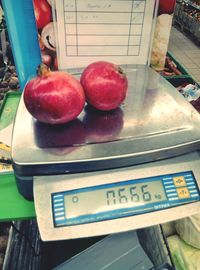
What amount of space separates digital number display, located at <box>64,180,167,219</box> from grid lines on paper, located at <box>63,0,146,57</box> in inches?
18.8

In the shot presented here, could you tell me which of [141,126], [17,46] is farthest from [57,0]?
[141,126]

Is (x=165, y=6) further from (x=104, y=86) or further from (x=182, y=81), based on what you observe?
(x=104, y=86)

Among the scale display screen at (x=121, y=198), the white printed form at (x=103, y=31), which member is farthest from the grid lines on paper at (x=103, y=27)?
the scale display screen at (x=121, y=198)

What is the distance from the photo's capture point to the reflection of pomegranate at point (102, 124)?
53 centimetres

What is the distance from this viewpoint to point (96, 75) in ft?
1.85

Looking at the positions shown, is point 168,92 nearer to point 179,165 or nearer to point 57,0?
point 179,165

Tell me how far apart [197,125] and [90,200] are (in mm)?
256

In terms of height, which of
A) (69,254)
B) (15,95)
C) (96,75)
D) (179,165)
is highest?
(96,75)

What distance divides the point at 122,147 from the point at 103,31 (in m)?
0.43

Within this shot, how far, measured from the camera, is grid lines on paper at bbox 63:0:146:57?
75 centimetres

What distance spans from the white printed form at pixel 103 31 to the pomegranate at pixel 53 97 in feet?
0.99

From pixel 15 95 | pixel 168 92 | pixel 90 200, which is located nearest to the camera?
pixel 90 200

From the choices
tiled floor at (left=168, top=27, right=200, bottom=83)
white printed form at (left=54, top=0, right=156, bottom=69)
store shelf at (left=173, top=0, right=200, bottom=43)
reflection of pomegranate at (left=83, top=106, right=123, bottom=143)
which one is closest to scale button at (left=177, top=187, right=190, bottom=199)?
reflection of pomegranate at (left=83, top=106, right=123, bottom=143)

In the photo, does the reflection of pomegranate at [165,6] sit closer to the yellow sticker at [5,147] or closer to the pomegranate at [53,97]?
the pomegranate at [53,97]
